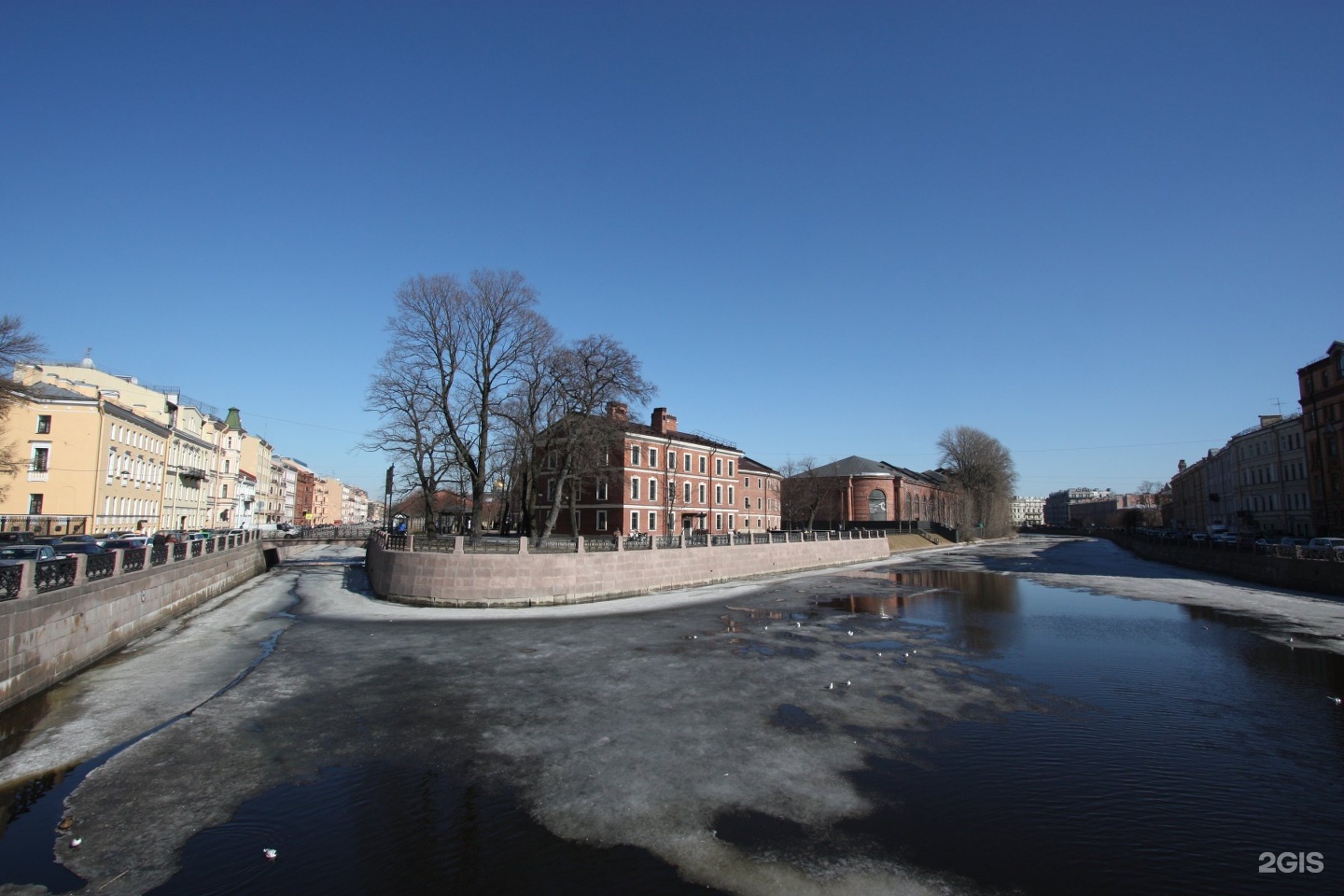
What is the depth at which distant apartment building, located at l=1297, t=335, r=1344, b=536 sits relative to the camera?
5562 centimetres

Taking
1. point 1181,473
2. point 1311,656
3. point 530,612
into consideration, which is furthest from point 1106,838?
point 1181,473

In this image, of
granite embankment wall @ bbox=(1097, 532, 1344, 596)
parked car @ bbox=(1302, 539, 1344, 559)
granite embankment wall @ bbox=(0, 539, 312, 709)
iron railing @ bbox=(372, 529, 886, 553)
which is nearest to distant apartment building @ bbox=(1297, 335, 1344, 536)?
granite embankment wall @ bbox=(1097, 532, 1344, 596)

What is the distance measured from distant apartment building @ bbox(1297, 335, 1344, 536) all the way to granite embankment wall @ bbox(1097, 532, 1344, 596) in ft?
36.4

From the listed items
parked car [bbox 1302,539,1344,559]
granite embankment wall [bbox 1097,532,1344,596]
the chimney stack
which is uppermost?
the chimney stack

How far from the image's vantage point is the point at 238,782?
32.6 ft

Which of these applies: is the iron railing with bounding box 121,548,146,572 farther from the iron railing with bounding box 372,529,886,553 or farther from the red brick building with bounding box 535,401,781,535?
the red brick building with bounding box 535,401,781,535

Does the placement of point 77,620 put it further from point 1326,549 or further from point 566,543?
point 1326,549

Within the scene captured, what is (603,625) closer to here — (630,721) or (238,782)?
(630,721)

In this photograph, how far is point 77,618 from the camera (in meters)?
16.7

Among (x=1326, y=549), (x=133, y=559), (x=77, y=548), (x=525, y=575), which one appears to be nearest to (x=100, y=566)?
(x=133, y=559)

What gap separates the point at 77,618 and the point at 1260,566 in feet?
190

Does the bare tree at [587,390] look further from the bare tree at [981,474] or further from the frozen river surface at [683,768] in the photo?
the bare tree at [981,474]

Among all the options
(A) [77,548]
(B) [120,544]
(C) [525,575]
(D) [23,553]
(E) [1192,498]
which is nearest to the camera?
(D) [23,553]

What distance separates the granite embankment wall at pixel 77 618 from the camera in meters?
13.5
